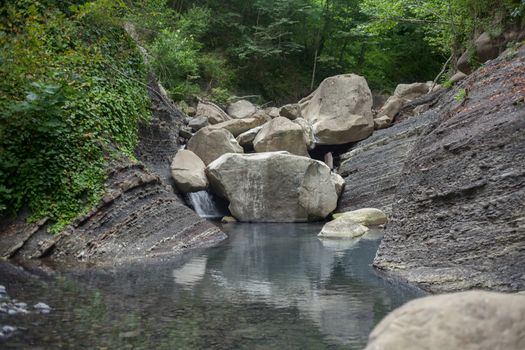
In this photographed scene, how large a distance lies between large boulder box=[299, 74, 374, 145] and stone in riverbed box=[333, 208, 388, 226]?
5.61 meters

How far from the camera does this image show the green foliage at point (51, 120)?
10.5 m

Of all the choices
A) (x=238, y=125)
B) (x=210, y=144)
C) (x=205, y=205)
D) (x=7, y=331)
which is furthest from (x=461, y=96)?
(x=238, y=125)

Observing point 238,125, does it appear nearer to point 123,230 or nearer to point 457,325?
point 123,230

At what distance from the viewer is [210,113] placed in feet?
79.8

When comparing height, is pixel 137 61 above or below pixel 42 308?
above

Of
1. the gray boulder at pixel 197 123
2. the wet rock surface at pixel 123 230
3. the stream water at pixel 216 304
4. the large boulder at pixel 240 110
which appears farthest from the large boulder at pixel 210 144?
the stream water at pixel 216 304

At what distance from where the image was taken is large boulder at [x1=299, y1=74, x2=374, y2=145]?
22.1m

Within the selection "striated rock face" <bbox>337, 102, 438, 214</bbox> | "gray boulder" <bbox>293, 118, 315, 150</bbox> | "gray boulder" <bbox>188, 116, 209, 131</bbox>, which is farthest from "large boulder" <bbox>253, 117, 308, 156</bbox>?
"gray boulder" <bbox>188, 116, 209, 131</bbox>

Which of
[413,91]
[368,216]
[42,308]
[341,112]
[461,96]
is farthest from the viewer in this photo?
[413,91]

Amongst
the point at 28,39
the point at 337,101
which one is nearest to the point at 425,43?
the point at 337,101

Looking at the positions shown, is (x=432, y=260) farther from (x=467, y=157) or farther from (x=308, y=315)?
(x=308, y=315)

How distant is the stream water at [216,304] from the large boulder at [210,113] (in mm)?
12550

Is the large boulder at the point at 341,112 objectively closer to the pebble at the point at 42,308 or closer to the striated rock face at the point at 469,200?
the striated rock face at the point at 469,200

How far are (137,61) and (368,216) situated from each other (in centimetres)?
815
